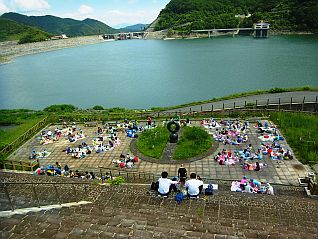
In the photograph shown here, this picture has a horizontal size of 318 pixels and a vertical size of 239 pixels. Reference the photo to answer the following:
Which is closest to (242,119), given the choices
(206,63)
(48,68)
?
(206,63)

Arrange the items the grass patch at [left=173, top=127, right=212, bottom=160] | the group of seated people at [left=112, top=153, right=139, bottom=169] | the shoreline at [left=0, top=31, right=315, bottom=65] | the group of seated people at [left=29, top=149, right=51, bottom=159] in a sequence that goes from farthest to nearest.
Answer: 1. the shoreline at [left=0, top=31, right=315, bottom=65]
2. the group of seated people at [left=29, top=149, right=51, bottom=159]
3. the grass patch at [left=173, top=127, right=212, bottom=160]
4. the group of seated people at [left=112, top=153, right=139, bottom=169]

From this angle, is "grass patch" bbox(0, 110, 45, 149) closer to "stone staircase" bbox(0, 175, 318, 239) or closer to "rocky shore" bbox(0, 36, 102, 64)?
"stone staircase" bbox(0, 175, 318, 239)

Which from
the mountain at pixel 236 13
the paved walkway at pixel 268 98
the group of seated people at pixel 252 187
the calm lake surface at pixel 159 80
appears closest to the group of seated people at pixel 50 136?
the paved walkway at pixel 268 98

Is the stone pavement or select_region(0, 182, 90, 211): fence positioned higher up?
select_region(0, 182, 90, 211): fence

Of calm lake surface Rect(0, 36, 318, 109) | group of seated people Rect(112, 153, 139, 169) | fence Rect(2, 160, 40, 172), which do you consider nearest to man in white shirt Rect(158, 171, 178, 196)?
group of seated people Rect(112, 153, 139, 169)

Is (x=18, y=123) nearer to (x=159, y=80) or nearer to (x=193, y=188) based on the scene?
(x=193, y=188)

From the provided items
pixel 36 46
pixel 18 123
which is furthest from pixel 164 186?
pixel 36 46

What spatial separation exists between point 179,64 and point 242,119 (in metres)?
49.5

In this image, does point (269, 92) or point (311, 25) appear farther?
point (311, 25)

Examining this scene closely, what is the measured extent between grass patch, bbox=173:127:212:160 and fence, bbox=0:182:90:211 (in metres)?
7.92

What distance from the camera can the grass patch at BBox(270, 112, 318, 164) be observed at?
1662 centimetres

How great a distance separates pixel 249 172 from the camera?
15438mm

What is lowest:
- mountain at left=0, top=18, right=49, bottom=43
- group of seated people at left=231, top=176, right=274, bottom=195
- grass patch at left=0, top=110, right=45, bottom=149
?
grass patch at left=0, top=110, right=45, bottom=149

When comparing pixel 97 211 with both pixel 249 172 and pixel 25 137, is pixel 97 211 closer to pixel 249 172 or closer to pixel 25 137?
pixel 249 172
